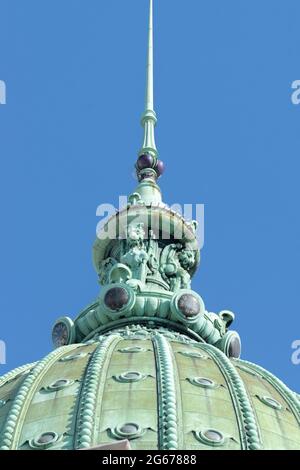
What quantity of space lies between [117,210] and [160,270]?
4.07 meters

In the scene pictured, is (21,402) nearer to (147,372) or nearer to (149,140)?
(147,372)

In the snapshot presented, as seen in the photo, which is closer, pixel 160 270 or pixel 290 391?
pixel 290 391

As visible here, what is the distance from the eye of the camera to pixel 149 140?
3371 inches

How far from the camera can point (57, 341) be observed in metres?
71.2

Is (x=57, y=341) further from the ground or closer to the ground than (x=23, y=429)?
further from the ground

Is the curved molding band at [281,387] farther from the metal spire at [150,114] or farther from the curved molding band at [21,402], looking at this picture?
the metal spire at [150,114]

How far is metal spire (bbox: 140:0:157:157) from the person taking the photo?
84713 mm

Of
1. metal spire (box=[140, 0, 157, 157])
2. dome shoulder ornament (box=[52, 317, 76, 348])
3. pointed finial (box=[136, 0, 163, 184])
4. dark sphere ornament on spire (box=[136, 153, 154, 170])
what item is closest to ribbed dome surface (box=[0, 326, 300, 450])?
dome shoulder ornament (box=[52, 317, 76, 348])

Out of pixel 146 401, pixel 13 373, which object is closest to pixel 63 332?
pixel 13 373

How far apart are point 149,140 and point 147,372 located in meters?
29.1

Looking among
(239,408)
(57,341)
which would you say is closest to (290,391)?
(239,408)
